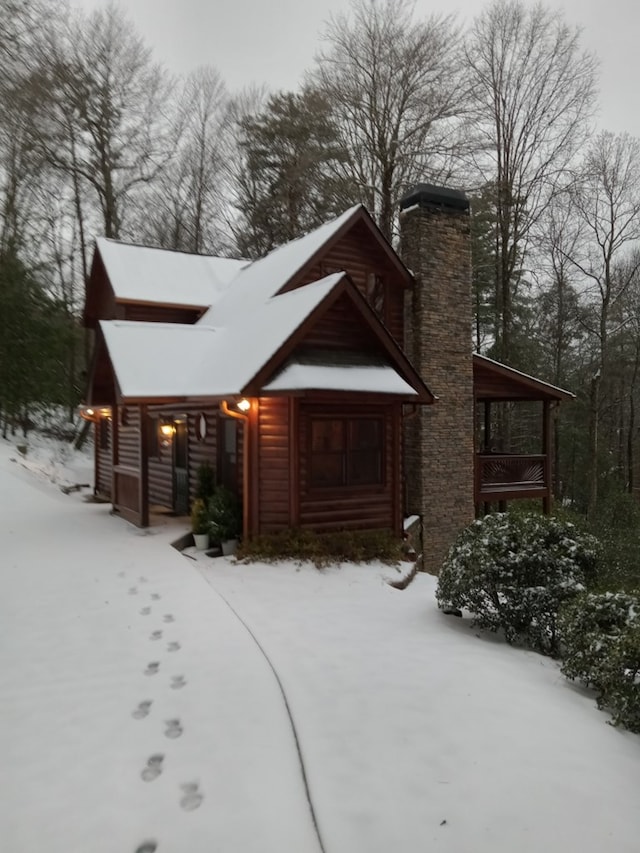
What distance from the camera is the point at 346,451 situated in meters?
10.2

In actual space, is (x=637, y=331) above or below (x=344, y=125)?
below

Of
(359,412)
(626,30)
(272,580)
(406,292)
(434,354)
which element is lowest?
(272,580)

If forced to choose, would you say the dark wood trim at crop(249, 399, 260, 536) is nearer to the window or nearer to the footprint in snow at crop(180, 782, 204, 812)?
the window

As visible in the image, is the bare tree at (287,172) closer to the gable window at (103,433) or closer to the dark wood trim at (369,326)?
the gable window at (103,433)

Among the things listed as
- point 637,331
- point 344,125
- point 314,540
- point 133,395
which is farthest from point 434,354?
point 637,331

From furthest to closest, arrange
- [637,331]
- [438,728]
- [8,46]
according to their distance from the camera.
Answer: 1. [637,331]
2. [8,46]
3. [438,728]

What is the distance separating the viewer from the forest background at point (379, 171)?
61.9 ft

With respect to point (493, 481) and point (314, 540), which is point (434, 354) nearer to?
point (493, 481)

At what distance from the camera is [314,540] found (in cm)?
935

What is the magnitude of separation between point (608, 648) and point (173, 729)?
364cm

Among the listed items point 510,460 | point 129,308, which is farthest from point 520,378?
point 129,308

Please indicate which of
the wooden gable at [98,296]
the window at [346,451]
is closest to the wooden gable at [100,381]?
the wooden gable at [98,296]

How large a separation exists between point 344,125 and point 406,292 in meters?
9.88

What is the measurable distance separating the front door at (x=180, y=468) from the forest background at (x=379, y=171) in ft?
28.1
